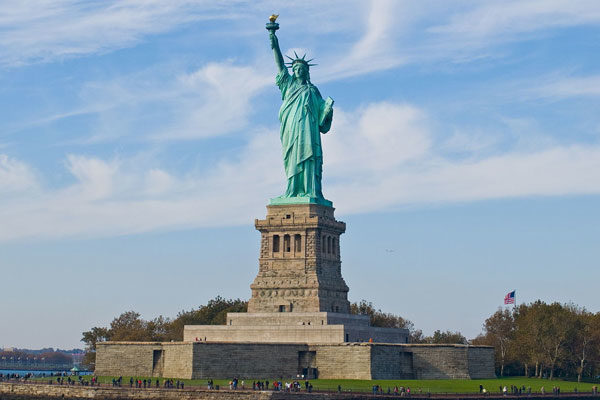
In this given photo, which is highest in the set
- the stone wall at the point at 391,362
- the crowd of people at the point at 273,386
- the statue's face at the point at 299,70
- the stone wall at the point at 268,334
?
the statue's face at the point at 299,70

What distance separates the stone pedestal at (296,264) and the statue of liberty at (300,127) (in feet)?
4.54

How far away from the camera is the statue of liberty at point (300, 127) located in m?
71.4

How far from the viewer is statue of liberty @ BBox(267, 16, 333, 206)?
234 feet

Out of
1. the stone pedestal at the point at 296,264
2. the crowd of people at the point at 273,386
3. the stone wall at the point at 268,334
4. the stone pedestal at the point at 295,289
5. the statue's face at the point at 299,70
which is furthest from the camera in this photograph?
the statue's face at the point at 299,70

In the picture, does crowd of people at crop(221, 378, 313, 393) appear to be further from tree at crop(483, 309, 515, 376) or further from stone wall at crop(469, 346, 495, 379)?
tree at crop(483, 309, 515, 376)

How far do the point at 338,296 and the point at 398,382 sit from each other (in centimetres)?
1224

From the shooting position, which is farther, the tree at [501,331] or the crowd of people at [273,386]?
the tree at [501,331]

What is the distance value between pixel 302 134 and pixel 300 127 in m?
0.55

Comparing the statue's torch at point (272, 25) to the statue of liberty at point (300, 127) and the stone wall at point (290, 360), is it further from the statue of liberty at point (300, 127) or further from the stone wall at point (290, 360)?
the stone wall at point (290, 360)

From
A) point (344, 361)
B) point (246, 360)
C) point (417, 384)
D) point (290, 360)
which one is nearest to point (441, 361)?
point (417, 384)

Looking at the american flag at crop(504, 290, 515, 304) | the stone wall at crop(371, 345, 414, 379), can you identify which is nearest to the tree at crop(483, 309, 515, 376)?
the american flag at crop(504, 290, 515, 304)

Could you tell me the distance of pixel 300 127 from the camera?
235ft

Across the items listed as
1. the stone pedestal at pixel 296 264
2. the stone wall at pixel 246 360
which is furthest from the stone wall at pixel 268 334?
the stone pedestal at pixel 296 264

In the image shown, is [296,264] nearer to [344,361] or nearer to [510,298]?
[344,361]
